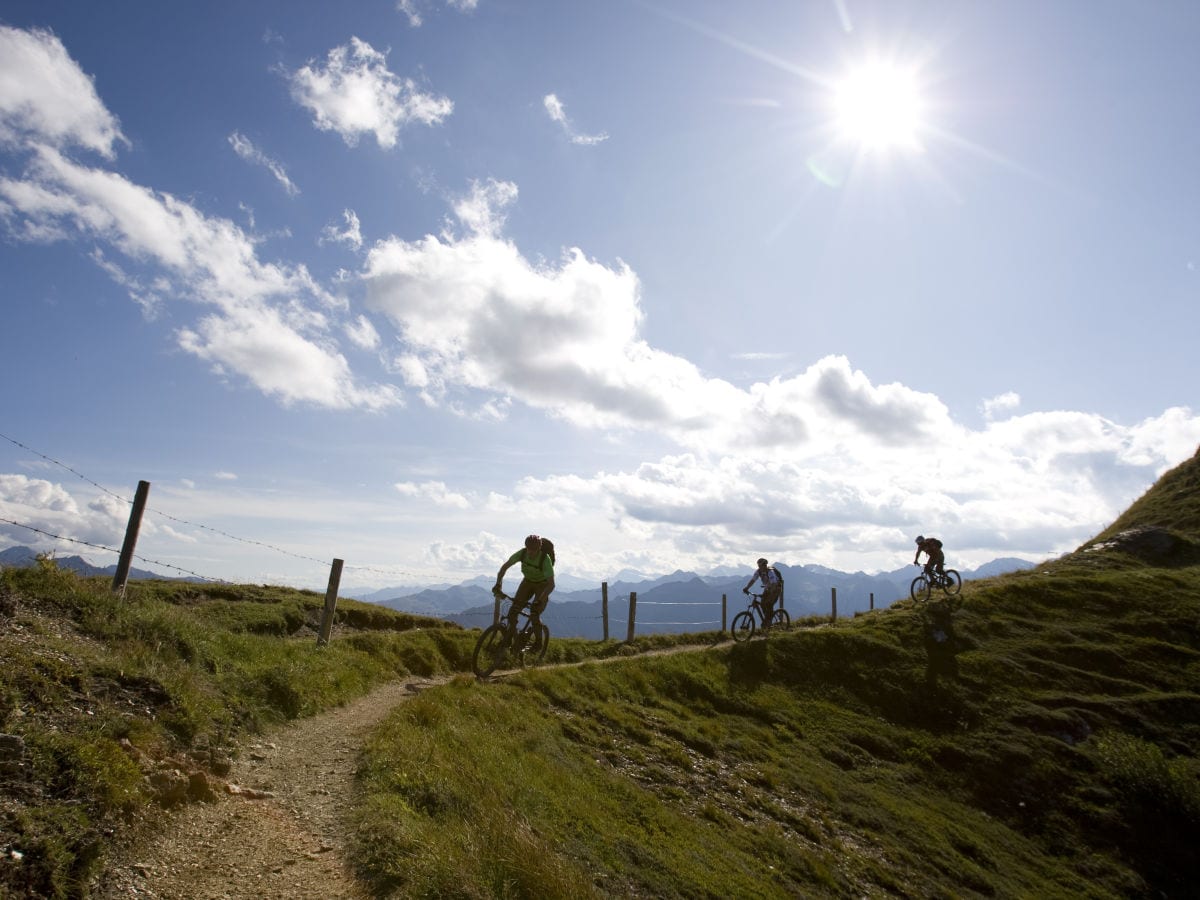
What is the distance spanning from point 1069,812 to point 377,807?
23350mm

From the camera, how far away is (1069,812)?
20.6 meters

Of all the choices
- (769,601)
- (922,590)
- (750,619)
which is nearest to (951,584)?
(922,590)

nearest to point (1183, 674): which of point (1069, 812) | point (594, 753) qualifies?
point (1069, 812)

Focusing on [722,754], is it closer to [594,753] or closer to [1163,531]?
[594,753]

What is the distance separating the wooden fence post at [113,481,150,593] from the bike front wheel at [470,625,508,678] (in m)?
8.13

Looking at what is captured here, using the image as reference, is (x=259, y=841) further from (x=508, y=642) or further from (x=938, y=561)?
(x=938, y=561)

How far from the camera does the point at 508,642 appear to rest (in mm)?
17266

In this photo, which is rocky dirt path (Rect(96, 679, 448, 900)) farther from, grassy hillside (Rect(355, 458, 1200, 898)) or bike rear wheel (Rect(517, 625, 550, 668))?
bike rear wheel (Rect(517, 625, 550, 668))

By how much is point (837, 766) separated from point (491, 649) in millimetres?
11754

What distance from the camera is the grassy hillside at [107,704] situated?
5555 millimetres

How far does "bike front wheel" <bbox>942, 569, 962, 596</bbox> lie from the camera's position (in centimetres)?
3450

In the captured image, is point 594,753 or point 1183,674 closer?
point 594,753

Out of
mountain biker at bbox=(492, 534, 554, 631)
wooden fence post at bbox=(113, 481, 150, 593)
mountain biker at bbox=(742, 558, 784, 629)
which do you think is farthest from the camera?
mountain biker at bbox=(742, 558, 784, 629)

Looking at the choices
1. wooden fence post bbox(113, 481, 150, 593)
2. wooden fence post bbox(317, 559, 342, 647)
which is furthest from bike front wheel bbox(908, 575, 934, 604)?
wooden fence post bbox(113, 481, 150, 593)
